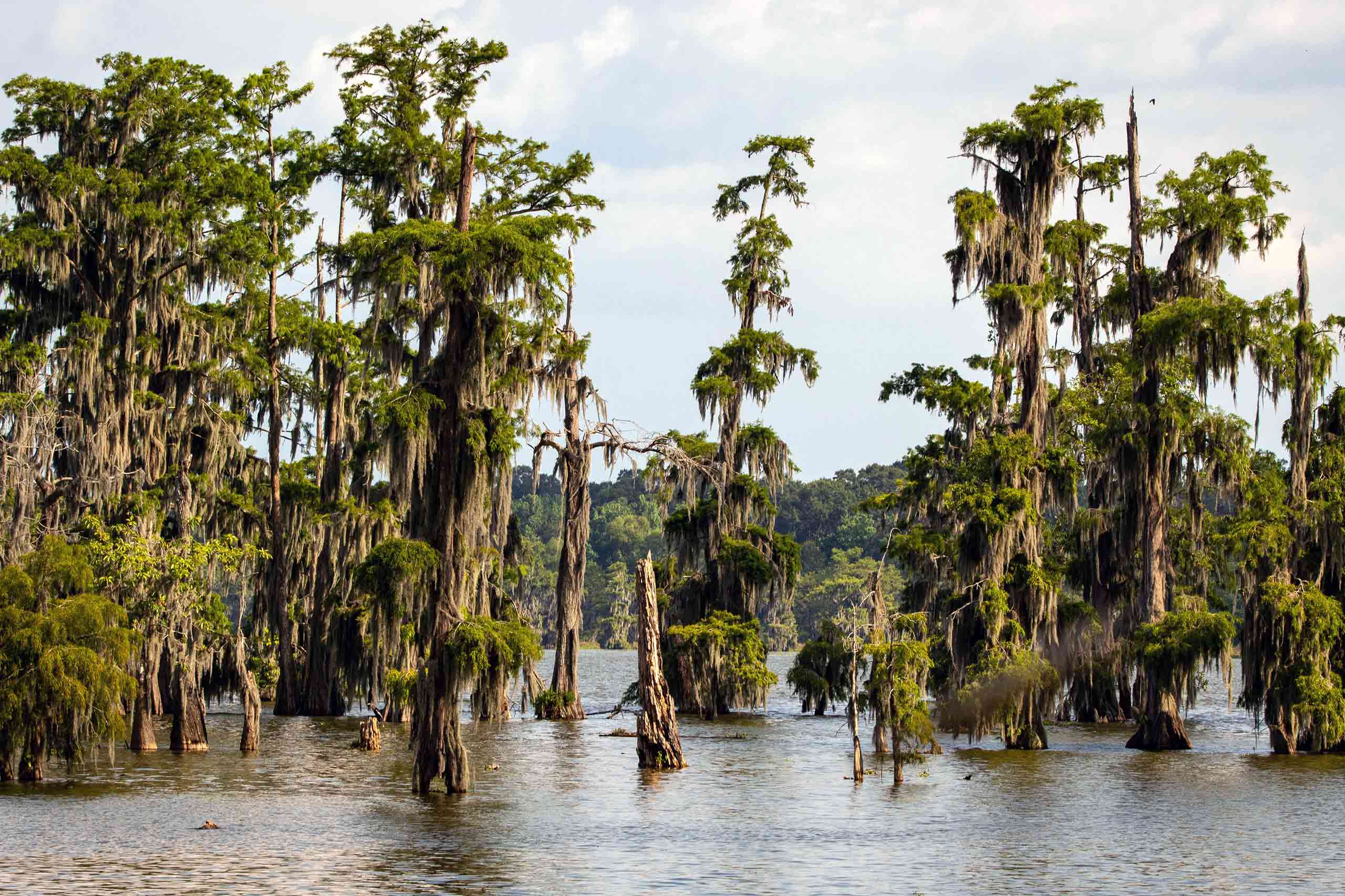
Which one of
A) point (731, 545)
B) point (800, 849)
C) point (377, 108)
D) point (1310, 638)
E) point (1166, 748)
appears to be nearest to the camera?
point (800, 849)

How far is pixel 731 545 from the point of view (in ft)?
190

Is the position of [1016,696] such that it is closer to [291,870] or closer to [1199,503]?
[1199,503]

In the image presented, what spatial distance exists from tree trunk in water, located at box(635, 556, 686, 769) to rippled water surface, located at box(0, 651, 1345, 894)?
0.83 meters

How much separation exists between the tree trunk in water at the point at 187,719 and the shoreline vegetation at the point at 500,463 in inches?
6.4

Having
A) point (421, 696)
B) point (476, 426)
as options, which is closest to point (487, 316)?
point (476, 426)

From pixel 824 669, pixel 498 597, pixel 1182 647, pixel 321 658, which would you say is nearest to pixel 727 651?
pixel 824 669

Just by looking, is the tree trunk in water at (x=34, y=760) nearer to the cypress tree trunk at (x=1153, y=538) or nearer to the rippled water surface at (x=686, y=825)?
the rippled water surface at (x=686, y=825)

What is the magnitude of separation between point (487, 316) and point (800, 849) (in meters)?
11.2

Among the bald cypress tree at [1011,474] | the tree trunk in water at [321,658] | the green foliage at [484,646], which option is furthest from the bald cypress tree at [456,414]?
the tree trunk in water at [321,658]

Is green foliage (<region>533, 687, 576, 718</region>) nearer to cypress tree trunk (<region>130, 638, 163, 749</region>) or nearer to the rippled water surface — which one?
the rippled water surface

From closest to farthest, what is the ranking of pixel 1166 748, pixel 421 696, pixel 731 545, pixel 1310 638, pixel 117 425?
pixel 421 696, pixel 1310 638, pixel 1166 748, pixel 117 425, pixel 731 545

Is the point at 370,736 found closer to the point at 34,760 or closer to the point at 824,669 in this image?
the point at 34,760

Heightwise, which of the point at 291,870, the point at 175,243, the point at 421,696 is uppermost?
the point at 175,243

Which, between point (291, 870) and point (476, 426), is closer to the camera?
point (291, 870)
